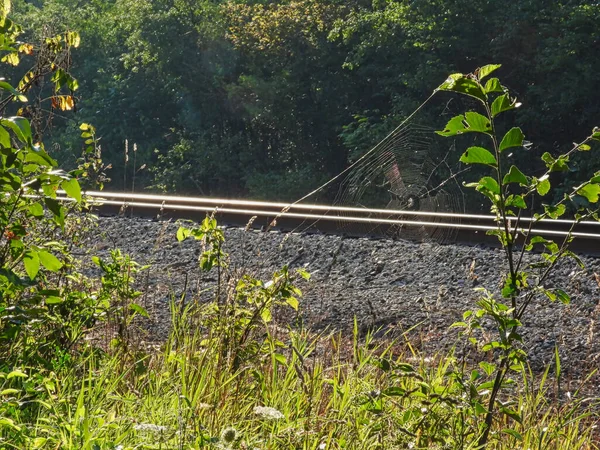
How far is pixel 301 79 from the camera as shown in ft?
64.4

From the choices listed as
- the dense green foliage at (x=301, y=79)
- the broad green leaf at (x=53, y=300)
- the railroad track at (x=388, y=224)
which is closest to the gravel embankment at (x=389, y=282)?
the railroad track at (x=388, y=224)

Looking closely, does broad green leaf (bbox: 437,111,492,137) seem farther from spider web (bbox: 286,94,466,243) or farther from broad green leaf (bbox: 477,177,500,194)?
spider web (bbox: 286,94,466,243)

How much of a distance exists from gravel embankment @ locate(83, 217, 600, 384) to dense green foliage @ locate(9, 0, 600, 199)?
9498 millimetres

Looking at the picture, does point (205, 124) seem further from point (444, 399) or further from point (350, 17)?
point (444, 399)

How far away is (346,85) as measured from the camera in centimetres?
1936

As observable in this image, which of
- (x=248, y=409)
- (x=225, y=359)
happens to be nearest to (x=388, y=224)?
(x=225, y=359)

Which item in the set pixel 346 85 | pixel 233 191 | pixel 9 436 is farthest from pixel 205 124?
pixel 9 436

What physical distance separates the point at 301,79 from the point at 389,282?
46.1 ft

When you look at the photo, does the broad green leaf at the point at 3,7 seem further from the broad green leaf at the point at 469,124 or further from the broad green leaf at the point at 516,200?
the broad green leaf at the point at 516,200

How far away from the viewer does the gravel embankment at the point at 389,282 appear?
15.2 feet

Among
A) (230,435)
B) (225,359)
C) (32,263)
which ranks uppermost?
(32,263)

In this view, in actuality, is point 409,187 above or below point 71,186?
below

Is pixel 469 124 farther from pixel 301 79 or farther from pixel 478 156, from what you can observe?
pixel 301 79

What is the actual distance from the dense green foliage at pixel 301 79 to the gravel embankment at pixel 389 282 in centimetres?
950
